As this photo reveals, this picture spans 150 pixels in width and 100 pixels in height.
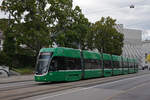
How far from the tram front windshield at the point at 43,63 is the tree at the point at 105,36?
39.7 m

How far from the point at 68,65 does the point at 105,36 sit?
127ft

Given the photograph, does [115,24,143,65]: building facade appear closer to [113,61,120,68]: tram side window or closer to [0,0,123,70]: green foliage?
[0,0,123,70]: green foliage

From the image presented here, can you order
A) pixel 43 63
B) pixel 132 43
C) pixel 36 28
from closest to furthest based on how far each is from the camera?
pixel 43 63 → pixel 36 28 → pixel 132 43

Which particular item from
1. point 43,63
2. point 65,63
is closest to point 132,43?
point 65,63

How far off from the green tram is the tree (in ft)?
85.2

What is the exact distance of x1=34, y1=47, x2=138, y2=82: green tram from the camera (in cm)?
2042

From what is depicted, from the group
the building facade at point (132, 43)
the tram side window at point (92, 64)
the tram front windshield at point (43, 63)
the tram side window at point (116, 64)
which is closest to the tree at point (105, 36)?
the tram side window at point (116, 64)

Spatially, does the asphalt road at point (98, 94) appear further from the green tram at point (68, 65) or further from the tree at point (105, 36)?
the tree at point (105, 36)

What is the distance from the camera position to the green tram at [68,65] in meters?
20.4

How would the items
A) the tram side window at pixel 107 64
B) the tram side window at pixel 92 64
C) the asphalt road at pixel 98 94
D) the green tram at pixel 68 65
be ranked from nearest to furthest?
the asphalt road at pixel 98 94 < the green tram at pixel 68 65 < the tram side window at pixel 92 64 < the tram side window at pixel 107 64

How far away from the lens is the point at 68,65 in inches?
896

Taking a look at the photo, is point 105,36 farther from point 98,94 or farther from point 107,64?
point 98,94

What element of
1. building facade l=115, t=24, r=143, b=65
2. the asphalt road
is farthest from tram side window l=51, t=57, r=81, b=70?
building facade l=115, t=24, r=143, b=65

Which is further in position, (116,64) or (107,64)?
(116,64)
